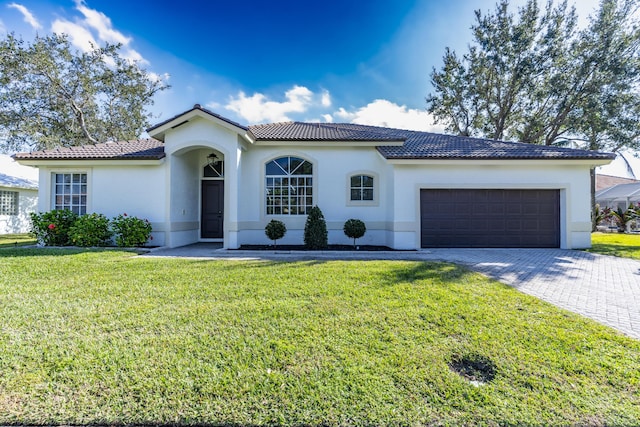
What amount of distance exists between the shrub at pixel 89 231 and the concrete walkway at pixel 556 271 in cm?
237

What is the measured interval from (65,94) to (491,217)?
29.3 metres

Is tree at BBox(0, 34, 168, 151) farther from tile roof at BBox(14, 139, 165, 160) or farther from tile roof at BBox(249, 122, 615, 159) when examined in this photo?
tile roof at BBox(249, 122, 615, 159)

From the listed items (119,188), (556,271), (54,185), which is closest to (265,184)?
(119,188)

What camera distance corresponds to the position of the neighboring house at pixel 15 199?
57.3 ft

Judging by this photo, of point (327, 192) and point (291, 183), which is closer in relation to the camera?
point (327, 192)

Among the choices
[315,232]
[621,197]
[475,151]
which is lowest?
[315,232]

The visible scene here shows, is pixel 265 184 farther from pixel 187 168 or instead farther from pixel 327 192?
pixel 187 168

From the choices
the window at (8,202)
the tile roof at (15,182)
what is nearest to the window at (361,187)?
the tile roof at (15,182)

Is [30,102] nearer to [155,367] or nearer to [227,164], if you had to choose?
[227,164]

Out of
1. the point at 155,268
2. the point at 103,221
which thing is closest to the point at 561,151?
the point at 155,268

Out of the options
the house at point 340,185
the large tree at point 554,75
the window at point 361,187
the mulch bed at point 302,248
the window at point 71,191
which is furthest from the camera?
the large tree at point 554,75

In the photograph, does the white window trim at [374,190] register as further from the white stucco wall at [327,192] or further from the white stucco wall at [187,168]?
the white stucco wall at [187,168]

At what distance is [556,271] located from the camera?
23.8 ft

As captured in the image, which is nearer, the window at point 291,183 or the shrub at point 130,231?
the shrub at point 130,231
